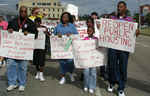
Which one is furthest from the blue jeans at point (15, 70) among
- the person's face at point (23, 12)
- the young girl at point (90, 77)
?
the young girl at point (90, 77)

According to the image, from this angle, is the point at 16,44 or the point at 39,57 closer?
the point at 16,44

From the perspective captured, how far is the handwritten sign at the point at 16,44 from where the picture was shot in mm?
5492

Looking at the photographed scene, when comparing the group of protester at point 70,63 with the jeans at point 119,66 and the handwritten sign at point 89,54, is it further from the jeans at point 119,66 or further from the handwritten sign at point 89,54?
the handwritten sign at point 89,54

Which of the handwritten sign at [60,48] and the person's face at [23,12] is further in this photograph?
the handwritten sign at [60,48]

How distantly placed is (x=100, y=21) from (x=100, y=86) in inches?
66.3

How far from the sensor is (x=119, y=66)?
16.6ft

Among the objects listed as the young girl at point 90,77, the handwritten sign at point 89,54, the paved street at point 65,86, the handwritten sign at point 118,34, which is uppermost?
the handwritten sign at point 118,34

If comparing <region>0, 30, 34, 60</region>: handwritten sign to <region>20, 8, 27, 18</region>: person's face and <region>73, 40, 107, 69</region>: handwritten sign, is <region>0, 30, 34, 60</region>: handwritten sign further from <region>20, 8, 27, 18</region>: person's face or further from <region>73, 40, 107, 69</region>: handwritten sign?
<region>73, 40, 107, 69</region>: handwritten sign

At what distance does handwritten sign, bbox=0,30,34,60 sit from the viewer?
18.0 ft

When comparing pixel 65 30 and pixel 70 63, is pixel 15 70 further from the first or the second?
pixel 65 30

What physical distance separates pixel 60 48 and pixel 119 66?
68.3 inches

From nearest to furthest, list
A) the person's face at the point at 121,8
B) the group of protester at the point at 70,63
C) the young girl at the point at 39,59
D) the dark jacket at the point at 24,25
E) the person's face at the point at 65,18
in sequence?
the person's face at the point at 121,8 < the group of protester at the point at 70,63 < the dark jacket at the point at 24,25 < the person's face at the point at 65,18 < the young girl at the point at 39,59

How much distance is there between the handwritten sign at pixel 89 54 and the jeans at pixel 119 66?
313 millimetres

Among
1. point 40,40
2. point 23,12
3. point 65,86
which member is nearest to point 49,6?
point 40,40
